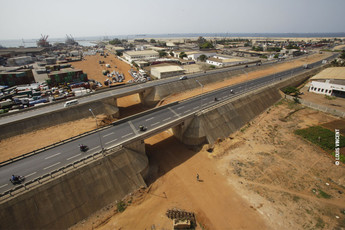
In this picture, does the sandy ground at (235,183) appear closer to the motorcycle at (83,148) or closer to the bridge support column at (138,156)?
the bridge support column at (138,156)

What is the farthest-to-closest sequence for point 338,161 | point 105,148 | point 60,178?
1. point 338,161
2. point 105,148
3. point 60,178

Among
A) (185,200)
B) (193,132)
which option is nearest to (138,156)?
(185,200)

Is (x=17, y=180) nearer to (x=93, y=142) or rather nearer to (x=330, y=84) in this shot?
(x=93, y=142)

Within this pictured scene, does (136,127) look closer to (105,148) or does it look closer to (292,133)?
(105,148)

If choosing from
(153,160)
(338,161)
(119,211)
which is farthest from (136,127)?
(338,161)

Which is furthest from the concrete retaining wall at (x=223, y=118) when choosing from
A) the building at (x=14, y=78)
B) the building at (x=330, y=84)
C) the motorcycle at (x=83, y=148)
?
the building at (x=14, y=78)

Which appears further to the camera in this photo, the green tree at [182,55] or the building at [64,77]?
the green tree at [182,55]

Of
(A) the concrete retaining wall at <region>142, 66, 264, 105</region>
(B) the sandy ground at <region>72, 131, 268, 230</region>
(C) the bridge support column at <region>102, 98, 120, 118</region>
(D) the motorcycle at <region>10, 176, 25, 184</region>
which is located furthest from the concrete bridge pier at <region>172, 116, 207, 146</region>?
(D) the motorcycle at <region>10, 176, 25, 184</region>
